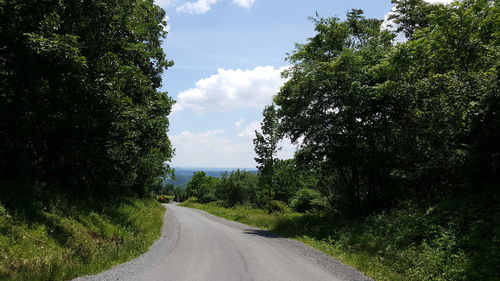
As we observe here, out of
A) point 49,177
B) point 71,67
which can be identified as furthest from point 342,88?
point 49,177

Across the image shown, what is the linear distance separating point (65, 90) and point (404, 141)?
1770cm

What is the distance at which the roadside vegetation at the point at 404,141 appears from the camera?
10625 mm

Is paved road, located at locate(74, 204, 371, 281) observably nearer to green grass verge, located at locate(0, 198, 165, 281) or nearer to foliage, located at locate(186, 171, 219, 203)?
green grass verge, located at locate(0, 198, 165, 281)

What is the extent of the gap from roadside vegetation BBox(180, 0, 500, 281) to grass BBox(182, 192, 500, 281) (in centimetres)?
4

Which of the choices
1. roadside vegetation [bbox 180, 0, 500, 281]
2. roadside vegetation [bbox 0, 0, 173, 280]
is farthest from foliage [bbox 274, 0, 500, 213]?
roadside vegetation [bbox 0, 0, 173, 280]

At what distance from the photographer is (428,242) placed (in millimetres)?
11055

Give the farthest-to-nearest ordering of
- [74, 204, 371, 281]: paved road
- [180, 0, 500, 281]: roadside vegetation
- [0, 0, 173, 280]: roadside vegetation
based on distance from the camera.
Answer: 1. [180, 0, 500, 281]: roadside vegetation
2. [0, 0, 173, 280]: roadside vegetation
3. [74, 204, 371, 281]: paved road

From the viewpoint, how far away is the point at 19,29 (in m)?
10.6

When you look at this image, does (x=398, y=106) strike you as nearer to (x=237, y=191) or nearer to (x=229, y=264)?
(x=229, y=264)

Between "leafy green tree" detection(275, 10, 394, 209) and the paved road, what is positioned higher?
"leafy green tree" detection(275, 10, 394, 209)

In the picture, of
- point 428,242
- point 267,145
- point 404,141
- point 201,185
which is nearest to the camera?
point 428,242

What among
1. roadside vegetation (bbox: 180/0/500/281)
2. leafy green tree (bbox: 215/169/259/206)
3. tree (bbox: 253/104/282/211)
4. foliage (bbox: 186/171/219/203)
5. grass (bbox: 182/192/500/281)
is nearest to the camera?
grass (bbox: 182/192/500/281)

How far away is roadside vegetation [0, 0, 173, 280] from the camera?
965 cm

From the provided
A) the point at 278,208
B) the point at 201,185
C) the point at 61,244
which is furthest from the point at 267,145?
the point at 201,185
